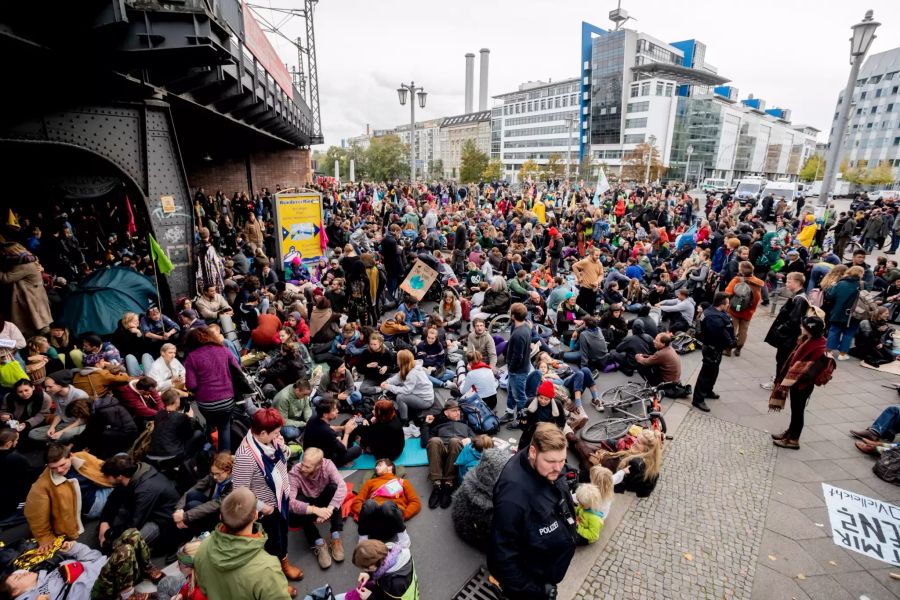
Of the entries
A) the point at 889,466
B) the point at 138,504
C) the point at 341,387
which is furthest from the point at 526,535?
the point at 889,466

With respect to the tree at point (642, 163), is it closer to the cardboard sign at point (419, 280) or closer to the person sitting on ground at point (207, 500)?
the cardboard sign at point (419, 280)

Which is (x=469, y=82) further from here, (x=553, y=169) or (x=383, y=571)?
(x=383, y=571)

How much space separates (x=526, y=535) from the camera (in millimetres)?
2449

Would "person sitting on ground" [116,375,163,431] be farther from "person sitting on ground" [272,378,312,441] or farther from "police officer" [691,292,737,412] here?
"police officer" [691,292,737,412]

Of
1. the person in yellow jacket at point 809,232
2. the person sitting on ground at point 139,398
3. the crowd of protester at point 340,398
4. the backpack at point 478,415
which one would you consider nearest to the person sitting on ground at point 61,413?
the crowd of protester at point 340,398

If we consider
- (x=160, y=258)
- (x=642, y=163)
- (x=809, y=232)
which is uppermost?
(x=642, y=163)

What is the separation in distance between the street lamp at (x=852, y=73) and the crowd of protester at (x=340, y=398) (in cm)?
373

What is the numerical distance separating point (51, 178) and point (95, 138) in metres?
5.01

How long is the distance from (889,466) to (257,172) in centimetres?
2805

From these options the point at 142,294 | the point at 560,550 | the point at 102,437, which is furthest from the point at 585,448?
the point at 142,294

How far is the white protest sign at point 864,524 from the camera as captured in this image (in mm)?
3979

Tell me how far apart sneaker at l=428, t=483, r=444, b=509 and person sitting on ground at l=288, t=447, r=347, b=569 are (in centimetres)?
96

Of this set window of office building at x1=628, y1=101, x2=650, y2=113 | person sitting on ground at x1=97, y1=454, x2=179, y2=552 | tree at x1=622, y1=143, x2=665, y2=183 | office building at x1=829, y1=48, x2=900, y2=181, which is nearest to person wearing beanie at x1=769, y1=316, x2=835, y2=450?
person sitting on ground at x1=97, y1=454, x2=179, y2=552

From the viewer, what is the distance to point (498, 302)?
943 centimetres
